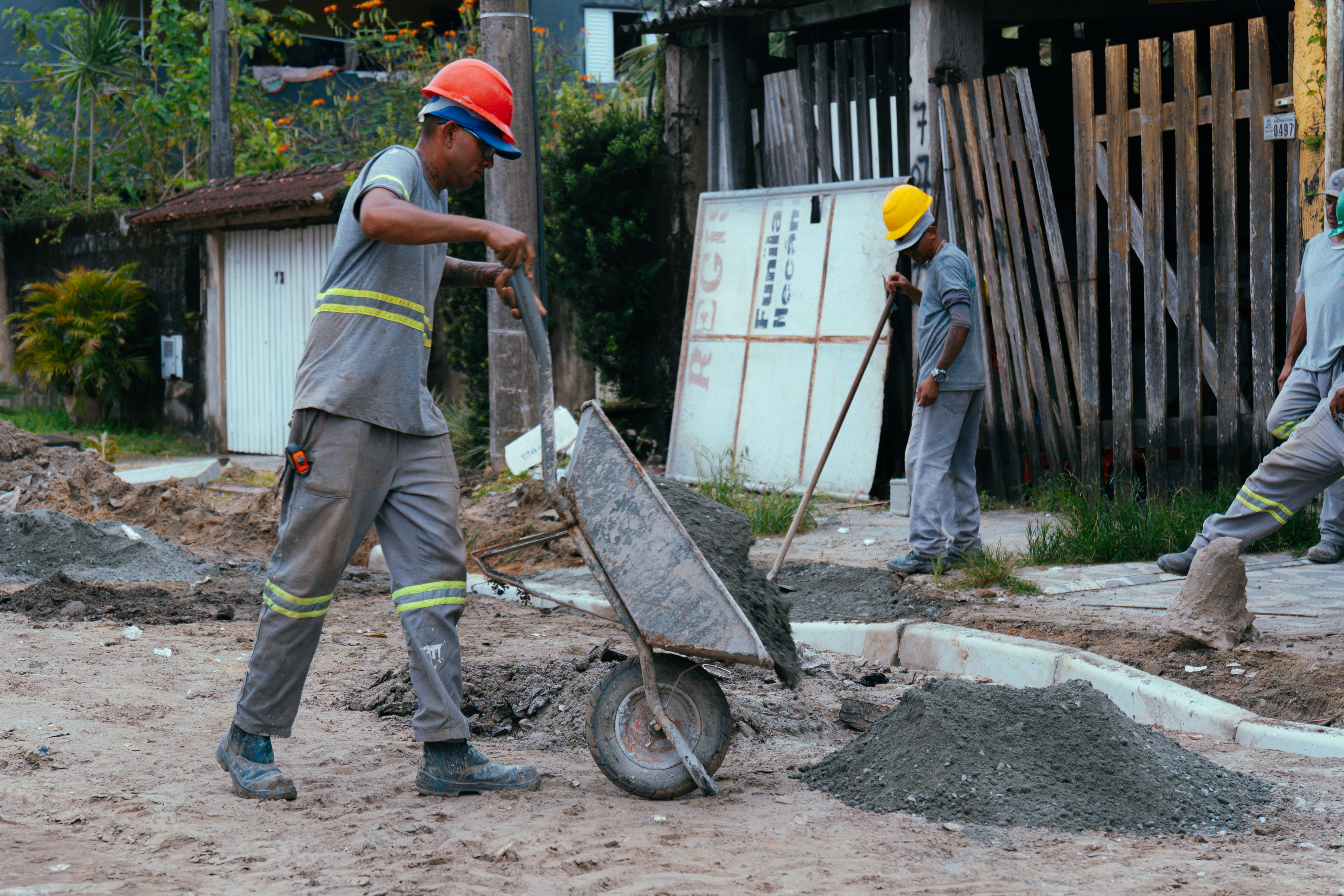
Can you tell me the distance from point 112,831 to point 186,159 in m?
17.3

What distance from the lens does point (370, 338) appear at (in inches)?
138

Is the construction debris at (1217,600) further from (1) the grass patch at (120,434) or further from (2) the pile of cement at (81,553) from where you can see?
(1) the grass patch at (120,434)

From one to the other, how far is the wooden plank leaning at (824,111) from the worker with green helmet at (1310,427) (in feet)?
13.2

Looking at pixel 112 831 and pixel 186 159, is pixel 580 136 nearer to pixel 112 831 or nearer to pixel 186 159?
pixel 112 831

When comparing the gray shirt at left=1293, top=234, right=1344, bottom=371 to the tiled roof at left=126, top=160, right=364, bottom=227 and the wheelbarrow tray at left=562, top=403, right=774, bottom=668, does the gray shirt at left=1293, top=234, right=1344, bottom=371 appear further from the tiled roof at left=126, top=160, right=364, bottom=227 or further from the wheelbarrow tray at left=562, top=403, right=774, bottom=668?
the tiled roof at left=126, top=160, right=364, bottom=227

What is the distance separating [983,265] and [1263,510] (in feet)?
11.2

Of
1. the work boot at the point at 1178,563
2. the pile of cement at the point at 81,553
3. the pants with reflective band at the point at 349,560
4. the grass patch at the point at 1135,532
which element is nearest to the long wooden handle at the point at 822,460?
the grass patch at the point at 1135,532

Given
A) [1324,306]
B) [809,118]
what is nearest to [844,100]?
[809,118]

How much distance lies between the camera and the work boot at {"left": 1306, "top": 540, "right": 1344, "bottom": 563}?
20.0 ft

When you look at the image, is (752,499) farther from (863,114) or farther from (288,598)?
(288,598)

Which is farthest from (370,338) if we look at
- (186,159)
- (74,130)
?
(74,130)

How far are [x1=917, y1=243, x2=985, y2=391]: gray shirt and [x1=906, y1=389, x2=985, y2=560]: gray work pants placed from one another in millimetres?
85

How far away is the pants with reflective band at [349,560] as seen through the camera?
11.3 ft

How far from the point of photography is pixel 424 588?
3498mm
